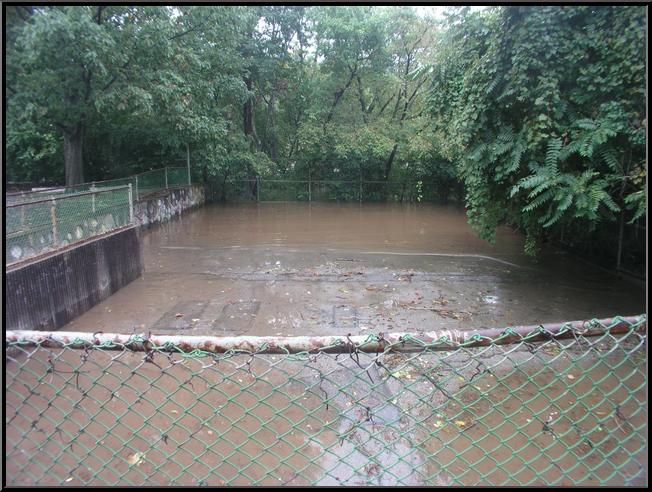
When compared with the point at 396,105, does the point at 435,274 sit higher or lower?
lower

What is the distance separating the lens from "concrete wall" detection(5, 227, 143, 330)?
553 cm

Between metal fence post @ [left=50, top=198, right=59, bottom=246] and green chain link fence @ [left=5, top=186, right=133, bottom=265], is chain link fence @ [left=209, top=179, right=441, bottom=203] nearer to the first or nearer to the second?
green chain link fence @ [left=5, top=186, right=133, bottom=265]

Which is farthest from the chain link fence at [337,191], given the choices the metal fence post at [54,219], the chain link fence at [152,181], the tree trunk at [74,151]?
the metal fence post at [54,219]

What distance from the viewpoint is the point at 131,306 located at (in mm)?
7148

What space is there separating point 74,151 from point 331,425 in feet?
41.5

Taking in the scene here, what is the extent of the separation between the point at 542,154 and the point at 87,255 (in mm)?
6713

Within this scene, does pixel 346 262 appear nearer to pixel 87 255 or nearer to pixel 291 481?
pixel 87 255

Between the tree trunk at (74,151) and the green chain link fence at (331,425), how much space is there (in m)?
9.88

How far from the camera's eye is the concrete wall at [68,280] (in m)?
5.53

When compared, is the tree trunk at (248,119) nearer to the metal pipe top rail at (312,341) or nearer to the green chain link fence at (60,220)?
the green chain link fence at (60,220)

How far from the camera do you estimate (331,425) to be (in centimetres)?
388

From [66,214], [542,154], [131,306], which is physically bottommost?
[131,306]

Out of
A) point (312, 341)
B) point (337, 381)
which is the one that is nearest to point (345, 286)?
point (337, 381)

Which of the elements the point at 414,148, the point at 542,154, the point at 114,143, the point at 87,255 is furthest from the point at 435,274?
the point at 114,143
